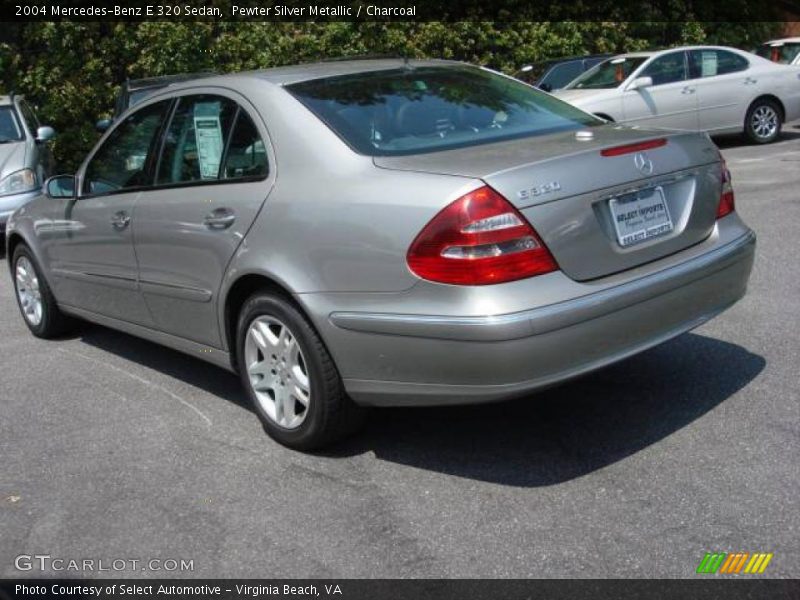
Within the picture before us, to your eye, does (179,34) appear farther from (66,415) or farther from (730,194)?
(730,194)

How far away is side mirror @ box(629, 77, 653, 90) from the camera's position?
13.7 meters

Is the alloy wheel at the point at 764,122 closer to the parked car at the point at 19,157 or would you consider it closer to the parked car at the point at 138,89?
the parked car at the point at 138,89

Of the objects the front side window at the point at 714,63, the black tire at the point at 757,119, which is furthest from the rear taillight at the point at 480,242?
the black tire at the point at 757,119

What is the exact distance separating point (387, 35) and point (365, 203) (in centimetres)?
1506

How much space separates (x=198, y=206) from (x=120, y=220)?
808 mm

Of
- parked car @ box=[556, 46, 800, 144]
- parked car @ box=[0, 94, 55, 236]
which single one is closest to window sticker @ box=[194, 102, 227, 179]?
parked car @ box=[0, 94, 55, 236]

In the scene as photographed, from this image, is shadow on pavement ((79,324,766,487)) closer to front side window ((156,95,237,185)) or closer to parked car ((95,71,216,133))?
front side window ((156,95,237,185))

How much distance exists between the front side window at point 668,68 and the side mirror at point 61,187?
999 centimetres

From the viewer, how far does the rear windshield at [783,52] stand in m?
16.9

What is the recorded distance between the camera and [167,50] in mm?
16359

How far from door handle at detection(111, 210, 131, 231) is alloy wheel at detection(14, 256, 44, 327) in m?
1.43

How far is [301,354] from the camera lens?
4.21 m

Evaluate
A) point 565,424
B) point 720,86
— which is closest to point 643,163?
point 565,424

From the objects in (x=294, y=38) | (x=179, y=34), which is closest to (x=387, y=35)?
(x=294, y=38)
